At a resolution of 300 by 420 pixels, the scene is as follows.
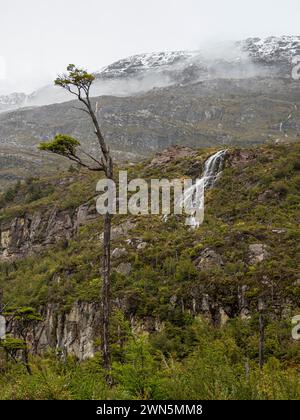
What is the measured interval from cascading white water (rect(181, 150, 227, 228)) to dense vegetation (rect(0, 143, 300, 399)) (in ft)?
2.79

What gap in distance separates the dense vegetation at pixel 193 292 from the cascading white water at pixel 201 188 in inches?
33.5

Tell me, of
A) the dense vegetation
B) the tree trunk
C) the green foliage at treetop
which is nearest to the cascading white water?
the dense vegetation

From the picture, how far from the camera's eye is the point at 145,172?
5162cm

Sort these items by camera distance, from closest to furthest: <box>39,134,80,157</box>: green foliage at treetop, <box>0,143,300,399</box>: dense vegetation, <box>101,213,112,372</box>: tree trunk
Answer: <box>0,143,300,399</box>: dense vegetation
<box>101,213,112,372</box>: tree trunk
<box>39,134,80,157</box>: green foliage at treetop

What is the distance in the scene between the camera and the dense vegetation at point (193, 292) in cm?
777

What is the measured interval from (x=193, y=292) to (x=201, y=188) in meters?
18.5

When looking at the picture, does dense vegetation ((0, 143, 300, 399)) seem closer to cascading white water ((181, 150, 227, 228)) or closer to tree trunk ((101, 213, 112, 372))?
tree trunk ((101, 213, 112, 372))

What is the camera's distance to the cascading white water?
3699cm

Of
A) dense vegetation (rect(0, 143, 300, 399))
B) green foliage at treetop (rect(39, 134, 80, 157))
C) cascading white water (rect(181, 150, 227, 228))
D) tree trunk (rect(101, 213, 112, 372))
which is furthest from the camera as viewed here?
cascading white water (rect(181, 150, 227, 228))

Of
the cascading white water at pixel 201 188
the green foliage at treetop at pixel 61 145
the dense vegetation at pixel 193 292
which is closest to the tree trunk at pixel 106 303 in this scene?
the dense vegetation at pixel 193 292

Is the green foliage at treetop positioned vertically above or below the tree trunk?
above

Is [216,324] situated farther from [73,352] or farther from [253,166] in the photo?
[253,166]

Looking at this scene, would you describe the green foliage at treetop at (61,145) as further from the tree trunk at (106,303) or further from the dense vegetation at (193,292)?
the dense vegetation at (193,292)

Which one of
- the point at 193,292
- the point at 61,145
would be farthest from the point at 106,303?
the point at 193,292
